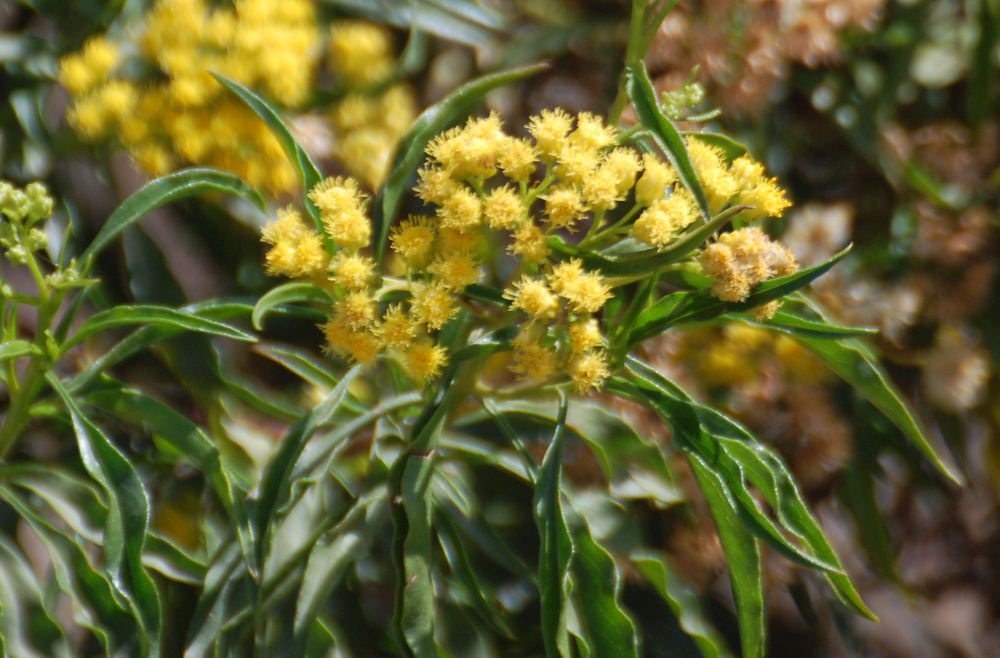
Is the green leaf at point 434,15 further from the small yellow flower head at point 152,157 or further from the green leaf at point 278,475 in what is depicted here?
the green leaf at point 278,475

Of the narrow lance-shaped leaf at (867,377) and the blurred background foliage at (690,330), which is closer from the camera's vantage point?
the narrow lance-shaped leaf at (867,377)

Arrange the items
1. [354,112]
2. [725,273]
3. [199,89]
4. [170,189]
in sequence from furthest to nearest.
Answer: [354,112] → [199,89] → [170,189] → [725,273]

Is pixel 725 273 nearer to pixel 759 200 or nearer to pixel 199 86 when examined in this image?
pixel 759 200

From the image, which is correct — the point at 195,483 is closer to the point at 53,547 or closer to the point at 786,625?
the point at 53,547

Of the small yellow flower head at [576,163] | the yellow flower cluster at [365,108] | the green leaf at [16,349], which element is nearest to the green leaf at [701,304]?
the small yellow flower head at [576,163]

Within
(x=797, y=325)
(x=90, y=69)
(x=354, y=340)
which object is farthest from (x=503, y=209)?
(x=90, y=69)
